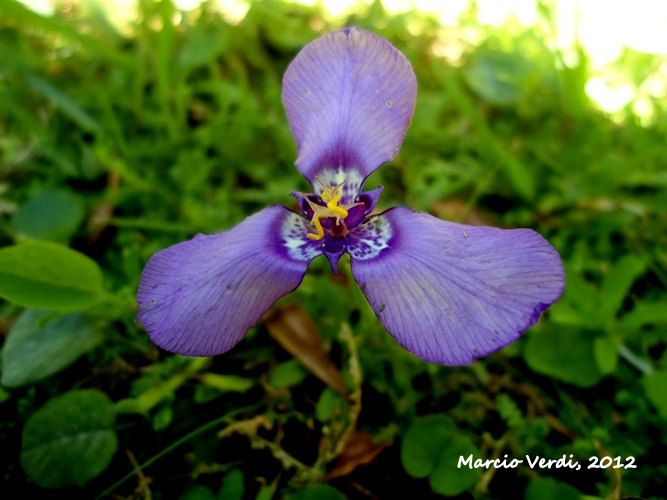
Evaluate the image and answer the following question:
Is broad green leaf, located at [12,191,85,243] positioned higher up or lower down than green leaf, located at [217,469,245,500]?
higher up

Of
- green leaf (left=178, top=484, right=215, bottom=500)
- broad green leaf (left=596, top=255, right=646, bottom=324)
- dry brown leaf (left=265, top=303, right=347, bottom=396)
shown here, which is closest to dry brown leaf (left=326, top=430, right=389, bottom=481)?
dry brown leaf (left=265, top=303, right=347, bottom=396)

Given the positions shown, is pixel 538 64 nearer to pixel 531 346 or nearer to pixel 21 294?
pixel 531 346

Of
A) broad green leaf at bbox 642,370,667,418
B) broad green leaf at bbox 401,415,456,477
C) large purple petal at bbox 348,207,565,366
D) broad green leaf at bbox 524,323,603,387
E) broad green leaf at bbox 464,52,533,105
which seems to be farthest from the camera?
broad green leaf at bbox 464,52,533,105

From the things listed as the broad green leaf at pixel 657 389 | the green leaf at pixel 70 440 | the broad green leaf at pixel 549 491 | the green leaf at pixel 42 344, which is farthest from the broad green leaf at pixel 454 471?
the green leaf at pixel 42 344

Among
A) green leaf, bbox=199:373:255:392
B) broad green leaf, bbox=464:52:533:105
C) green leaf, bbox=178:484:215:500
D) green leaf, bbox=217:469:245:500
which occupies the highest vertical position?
broad green leaf, bbox=464:52:533:105

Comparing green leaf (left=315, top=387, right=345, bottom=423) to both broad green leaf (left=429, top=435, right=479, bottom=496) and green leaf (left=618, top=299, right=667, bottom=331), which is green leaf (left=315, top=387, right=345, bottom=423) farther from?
green leaf (left=618, top=299, right=667, bottom=331)

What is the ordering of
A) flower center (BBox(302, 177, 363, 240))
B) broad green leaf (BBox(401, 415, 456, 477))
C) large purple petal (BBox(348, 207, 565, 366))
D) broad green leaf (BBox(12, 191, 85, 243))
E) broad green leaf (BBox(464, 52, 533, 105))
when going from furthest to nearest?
broad green leaf (BBox(464, 52, 533, 105))
broad green leaf (BBox(12, 191, 85, 243))
broad green leaf (BBox(401, 415, 456, 477))
flower center (BBox(302, 177, 363, 240))
large purple petal (BBox(348, 207, 565, 366))

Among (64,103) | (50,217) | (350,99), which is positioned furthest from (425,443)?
(64,103)

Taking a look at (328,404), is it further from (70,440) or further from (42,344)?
(42,344)
